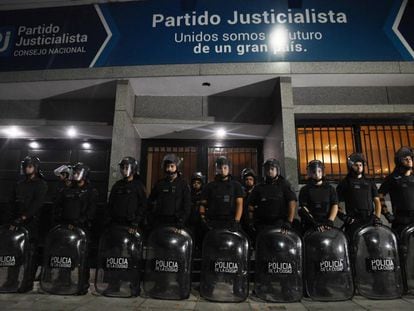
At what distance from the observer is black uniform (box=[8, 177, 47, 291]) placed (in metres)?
4.30

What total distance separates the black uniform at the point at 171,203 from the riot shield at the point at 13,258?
2040mm

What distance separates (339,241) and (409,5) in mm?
5861

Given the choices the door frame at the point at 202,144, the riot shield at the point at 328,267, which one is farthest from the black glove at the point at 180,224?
the door frame at the point at 202,144

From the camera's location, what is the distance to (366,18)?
20.0ft

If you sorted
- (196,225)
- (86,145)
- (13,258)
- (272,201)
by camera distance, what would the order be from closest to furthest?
(13,258), (272,201), (196,225), (86,145)

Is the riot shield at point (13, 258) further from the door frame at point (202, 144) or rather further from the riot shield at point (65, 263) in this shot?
the door frame at point (202, 144)

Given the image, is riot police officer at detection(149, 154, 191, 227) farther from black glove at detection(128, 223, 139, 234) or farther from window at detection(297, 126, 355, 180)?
window at detection(297, 126, 355, 180)

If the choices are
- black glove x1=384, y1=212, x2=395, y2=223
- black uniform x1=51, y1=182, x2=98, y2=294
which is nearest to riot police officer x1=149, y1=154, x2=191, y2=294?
black uniform x1=51, y1=182, x2=98, y2=294

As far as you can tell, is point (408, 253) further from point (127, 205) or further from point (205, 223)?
point (127, 205)

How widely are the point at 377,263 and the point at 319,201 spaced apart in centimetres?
112

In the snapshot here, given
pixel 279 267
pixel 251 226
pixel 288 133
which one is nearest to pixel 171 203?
pixel 251 226

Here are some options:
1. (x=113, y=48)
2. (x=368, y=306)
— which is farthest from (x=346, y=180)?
(x=113, y=48)

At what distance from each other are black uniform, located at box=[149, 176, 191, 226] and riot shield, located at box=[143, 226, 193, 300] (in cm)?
38

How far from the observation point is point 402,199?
431cm
